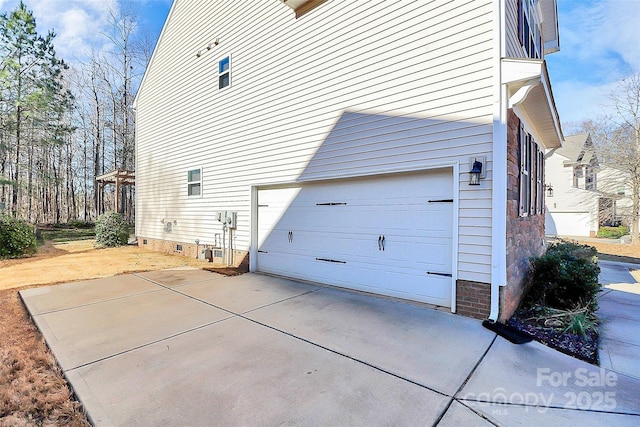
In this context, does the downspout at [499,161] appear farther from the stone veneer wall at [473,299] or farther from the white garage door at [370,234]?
the white garage door at [370,234]

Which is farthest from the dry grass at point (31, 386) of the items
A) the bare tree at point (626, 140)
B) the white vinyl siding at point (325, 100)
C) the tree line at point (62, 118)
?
the bare tree at point (626, 140)

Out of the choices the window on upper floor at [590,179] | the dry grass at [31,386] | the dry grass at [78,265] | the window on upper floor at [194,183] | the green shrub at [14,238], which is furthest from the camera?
the window on upper floor at [590,179]

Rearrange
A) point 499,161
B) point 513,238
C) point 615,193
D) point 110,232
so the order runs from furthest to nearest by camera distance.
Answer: point 615,193 < point 110,232 < point 513,238 < point 499,161

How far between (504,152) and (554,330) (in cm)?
249

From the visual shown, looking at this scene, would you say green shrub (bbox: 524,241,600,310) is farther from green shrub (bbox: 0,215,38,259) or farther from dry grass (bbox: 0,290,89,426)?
green shrub (bbox: 0,215,38,259)

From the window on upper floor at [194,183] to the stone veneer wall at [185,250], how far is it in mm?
1625

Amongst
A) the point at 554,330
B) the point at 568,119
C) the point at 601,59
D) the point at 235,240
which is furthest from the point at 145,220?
the point at 568,119

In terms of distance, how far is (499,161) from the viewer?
393 centimetres

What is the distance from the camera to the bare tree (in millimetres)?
16359

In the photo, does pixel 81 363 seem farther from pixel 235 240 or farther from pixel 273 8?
pixel 273 8

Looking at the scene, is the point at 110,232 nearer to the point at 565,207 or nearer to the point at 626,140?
the point at 626,140

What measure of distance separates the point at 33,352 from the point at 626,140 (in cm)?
2521

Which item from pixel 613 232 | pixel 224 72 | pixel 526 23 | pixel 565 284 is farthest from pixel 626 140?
pixel 224 72

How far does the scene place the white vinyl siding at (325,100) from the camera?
4.18m
